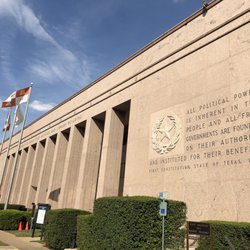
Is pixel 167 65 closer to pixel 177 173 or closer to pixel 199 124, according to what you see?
pixel 199 124

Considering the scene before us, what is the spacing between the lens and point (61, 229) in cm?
1399

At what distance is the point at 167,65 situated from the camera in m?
16.5

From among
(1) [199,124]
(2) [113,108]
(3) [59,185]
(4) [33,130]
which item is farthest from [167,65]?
(4) [33,130]

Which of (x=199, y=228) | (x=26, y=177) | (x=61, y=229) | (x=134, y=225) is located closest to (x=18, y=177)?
(x=26, y=177)

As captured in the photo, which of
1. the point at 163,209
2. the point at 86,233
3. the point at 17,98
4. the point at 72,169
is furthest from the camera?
the point at 17,98

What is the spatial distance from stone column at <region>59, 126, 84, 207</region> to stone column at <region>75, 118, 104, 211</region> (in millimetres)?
2291

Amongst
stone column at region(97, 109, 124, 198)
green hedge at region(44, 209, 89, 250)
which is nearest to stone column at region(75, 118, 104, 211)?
stone column at region(97, 109, 124, 198)

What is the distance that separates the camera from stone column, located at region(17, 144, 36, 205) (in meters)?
34.9

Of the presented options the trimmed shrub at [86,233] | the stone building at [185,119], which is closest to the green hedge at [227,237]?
the stone building at [185,119]

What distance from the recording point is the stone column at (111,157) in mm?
19609

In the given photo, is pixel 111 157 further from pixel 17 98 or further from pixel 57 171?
pixel 17 98

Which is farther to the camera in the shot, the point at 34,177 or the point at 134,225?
the point at 34,177

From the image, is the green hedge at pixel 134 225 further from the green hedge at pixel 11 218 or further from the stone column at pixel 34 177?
the stone column at pixel 34 177

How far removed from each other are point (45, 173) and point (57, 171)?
3474 millimetres
